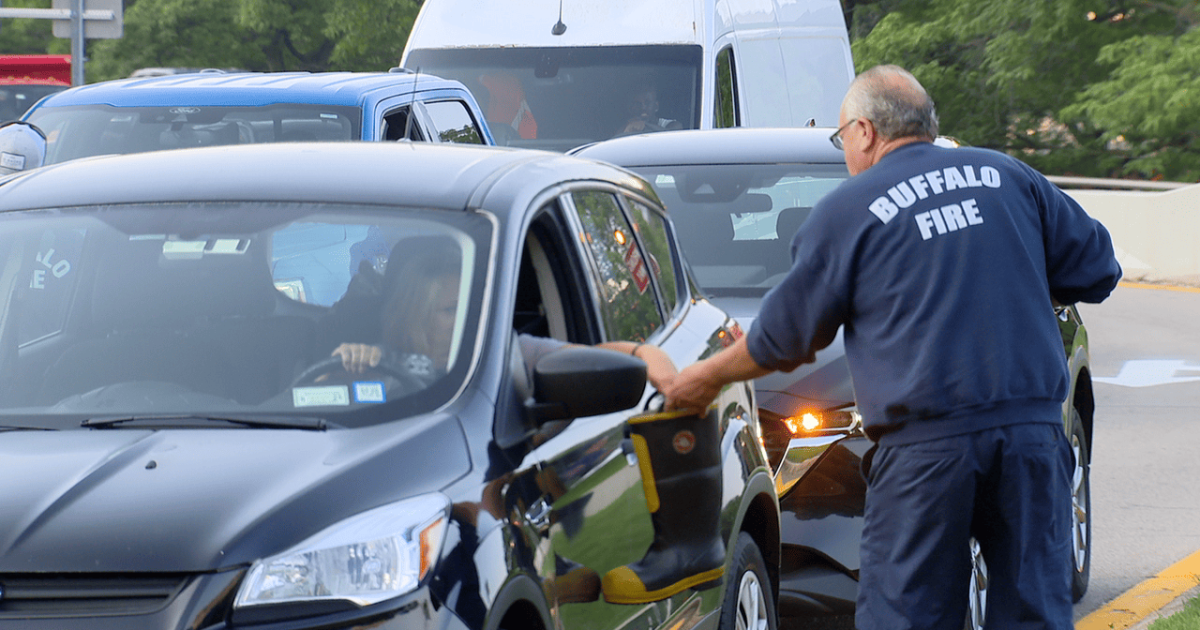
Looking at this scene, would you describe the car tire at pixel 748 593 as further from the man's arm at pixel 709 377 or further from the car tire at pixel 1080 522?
the car tire at pixel 1080 522

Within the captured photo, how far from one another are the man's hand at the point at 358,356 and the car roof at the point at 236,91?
17.9 ft

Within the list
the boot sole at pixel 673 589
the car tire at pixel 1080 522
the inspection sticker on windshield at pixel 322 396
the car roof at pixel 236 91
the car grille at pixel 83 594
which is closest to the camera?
the car grille at pixel 83 594

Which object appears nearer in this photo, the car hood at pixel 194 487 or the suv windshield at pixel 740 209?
the car hood at pixel 194 487

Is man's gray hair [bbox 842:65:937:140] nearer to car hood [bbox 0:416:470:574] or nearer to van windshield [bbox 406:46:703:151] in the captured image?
car hood [bbox 0:416:470:574]

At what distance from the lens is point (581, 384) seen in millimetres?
3627

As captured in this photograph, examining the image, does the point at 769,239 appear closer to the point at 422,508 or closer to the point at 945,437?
the point at 945,437

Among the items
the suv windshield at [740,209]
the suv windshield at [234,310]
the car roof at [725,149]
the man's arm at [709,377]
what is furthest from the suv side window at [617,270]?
the car roof at [725,149]

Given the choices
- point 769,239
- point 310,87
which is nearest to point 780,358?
point 769,239

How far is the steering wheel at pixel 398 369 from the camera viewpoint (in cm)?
366

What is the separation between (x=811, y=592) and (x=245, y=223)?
8.29 ft

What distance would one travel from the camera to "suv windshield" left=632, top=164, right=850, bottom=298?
7441mm

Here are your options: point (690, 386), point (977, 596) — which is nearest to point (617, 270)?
point (690, 386)

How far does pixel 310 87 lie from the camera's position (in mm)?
9250

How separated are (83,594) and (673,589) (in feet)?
5.51
